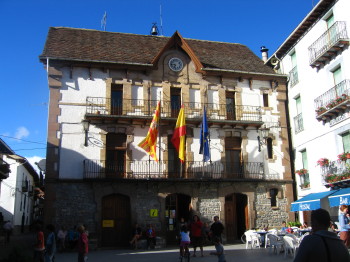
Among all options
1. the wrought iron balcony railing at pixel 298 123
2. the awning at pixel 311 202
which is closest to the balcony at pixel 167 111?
the wrought iron balcony railing at pixel 298 123

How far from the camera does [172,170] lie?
65.1ft

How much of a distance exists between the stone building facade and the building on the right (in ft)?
3.31

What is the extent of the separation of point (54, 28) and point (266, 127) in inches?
556

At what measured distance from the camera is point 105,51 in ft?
69.8

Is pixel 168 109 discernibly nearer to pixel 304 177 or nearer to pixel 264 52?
pixel 304 177

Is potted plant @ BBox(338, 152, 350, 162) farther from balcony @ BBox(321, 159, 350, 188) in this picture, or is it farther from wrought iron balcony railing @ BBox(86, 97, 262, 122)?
wrought iron balcony railing @ BBox(86, 97, 262, 122)

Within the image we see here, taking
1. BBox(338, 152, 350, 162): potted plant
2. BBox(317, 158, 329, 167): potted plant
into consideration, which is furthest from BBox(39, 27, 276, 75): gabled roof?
BBox(338, 152, 350, 162): potted plant

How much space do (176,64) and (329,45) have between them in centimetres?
814

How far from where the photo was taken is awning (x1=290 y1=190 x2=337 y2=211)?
17178 mm

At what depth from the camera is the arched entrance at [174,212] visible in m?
19.2

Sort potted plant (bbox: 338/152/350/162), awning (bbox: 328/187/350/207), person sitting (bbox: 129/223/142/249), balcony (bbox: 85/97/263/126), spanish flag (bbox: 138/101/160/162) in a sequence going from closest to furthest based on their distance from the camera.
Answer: awning (bbox: 328/187/350/207) < potted plant (bbox: 338/152/350/162) < person sitting (bbox: 129/223/142/249) < spanish flag (bbox: 138/101/160/162) < balcony (bbox: 85/97/263/126)

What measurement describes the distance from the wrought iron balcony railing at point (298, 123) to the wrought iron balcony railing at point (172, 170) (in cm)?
294

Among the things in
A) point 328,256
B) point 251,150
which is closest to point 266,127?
point 251,150

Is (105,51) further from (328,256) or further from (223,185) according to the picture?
(328,256)
